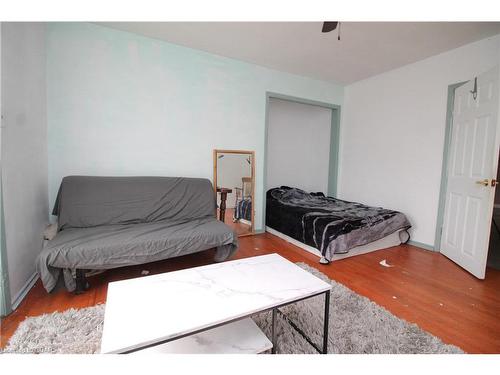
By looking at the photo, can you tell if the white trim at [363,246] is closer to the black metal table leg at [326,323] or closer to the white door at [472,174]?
the white door at [472,174]

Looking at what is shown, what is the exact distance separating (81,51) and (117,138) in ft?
2.84

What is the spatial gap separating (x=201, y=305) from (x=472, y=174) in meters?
2.78

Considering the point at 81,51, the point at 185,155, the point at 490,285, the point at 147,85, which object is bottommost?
the point at 490,285

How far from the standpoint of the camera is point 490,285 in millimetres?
2061

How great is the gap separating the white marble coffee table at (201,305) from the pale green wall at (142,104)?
71.8 inches

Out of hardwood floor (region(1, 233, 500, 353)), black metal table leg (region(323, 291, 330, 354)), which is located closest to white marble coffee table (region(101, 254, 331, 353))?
black metal table leg (region(323, 291, 330, 354))

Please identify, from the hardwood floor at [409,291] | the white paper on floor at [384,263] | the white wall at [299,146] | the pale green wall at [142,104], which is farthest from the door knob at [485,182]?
the white wall at [299,146]

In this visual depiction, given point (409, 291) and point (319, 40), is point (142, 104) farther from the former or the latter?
point (409, 291)

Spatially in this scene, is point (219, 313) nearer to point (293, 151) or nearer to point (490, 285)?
point (490, 285)

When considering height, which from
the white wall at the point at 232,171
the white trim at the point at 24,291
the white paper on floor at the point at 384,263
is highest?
the white wall at the point at 232,171

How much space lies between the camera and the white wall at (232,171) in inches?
123

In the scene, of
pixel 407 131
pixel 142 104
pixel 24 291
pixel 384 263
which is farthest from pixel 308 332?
pixel 407 131

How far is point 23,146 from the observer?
5.67ft
